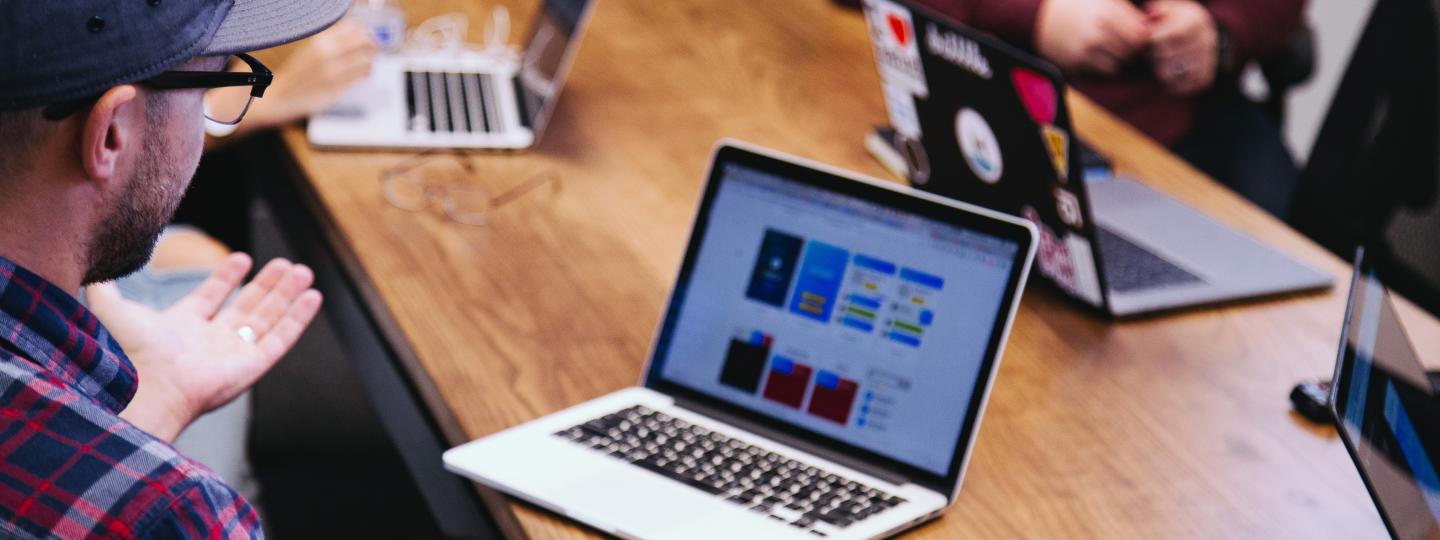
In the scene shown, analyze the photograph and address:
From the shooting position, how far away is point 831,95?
194cm

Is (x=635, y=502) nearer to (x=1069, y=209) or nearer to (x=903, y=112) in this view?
(x=1069, y=209)

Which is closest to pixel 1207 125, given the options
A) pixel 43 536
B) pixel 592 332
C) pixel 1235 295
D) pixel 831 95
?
pixel 831 95

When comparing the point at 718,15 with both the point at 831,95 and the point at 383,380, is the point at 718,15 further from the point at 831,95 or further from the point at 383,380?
the point at 383,380

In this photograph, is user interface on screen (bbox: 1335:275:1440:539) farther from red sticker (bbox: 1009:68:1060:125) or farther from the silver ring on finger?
the silver ring on finger

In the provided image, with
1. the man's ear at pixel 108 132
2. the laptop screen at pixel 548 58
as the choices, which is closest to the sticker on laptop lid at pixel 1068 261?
the laptop screen at pixel 548 58

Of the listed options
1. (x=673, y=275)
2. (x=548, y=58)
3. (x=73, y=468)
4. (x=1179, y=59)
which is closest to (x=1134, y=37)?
(x=1179, y=59)

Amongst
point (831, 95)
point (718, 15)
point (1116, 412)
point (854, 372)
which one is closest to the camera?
point (854, 372)

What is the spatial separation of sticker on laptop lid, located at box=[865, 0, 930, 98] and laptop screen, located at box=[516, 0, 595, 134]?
1.21 ft

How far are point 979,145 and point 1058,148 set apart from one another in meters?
0.13

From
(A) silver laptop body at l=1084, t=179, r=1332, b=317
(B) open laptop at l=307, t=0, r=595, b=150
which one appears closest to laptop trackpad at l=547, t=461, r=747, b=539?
(A) silver laptop body at l=1084, t=179, r=1332, b=317

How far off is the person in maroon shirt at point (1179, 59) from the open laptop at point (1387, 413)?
3.57ft

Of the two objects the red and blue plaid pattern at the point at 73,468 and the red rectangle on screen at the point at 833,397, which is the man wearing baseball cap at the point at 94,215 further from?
the red rectangle on screen at the point at 833,397

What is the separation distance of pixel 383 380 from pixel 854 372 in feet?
1.69

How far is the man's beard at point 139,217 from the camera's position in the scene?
0.94 m
